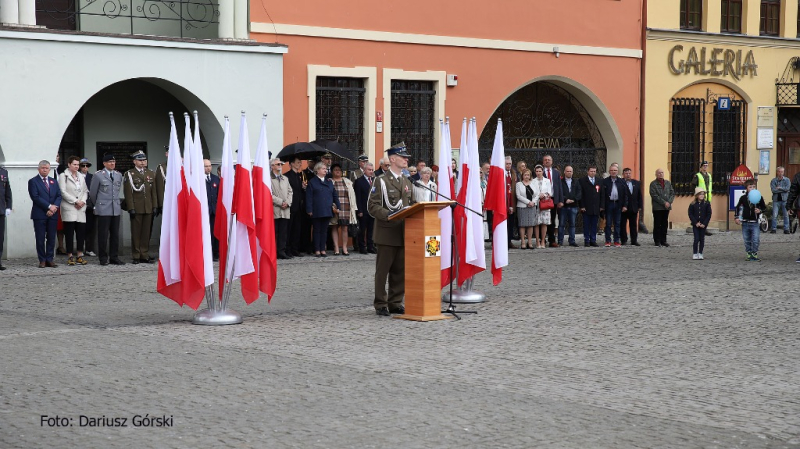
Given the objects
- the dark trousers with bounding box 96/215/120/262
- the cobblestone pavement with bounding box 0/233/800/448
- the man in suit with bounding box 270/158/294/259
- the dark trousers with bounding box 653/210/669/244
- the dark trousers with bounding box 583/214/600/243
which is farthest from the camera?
the dark trousers with bounding box 653/210/669/244

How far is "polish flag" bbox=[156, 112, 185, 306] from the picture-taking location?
1293cm

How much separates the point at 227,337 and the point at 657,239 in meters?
15.1

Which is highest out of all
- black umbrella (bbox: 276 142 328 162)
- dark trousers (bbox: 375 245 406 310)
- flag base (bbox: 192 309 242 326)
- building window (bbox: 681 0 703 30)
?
building window (bbox: 681 0 703 30)

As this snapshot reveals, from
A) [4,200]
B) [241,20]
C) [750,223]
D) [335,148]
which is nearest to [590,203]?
[750,223]

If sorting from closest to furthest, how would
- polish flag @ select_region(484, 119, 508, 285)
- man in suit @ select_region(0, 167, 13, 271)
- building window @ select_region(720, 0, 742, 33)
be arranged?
polish flag @ select_region(484, 119, 508, 285) < man in suit @ select_region(0, 167, 13, 271) < building window @ select_region(720, 0, 742, 33)

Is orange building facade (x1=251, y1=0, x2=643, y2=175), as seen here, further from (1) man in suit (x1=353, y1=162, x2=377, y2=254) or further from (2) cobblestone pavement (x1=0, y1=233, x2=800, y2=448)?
(2) cobblestone pavement (x1=0, y1=233, x2=800, y2=448)

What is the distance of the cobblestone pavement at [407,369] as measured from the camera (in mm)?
7695

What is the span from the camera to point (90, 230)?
20.6 m

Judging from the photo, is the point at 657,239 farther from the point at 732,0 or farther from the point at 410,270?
the point at 410,270

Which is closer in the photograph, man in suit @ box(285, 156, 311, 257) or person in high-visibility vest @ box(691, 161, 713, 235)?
man in suit @ box(285, 156, 311, 257)

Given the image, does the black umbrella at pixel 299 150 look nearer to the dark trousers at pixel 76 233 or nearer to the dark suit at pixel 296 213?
the dark suit at pixel 296 213

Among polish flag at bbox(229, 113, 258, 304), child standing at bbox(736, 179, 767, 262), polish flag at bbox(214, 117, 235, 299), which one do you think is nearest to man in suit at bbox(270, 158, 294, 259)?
polish flag at bbox(214, 117, 235, 299)

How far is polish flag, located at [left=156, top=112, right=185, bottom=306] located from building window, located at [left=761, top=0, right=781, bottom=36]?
22.1 m

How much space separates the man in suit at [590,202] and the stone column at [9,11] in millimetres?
11222
